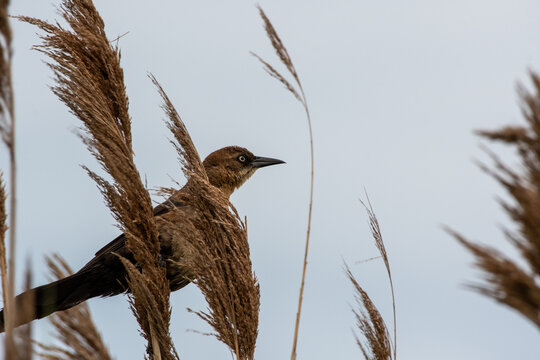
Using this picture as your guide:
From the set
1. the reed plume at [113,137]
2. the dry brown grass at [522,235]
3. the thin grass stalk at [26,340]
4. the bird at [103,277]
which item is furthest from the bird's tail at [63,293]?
the dry brown grass at [522,235]

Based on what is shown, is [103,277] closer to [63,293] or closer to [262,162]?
[63,293]

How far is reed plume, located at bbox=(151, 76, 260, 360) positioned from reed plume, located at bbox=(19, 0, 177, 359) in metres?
0.20

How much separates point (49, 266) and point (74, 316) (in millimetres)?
424

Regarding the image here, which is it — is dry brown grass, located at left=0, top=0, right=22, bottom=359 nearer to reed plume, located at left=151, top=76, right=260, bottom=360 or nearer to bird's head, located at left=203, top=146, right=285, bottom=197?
reed plume, located at left=151, top=76, right=260, bottom=360

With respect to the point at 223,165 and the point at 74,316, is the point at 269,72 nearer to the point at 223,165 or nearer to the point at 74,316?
the point at 74,316

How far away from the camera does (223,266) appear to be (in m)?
2.65

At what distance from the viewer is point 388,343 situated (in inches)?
105

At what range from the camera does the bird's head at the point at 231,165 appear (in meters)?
5.77

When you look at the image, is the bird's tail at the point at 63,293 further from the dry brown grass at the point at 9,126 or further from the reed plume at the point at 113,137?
the dry brown grass at the point at 9,126

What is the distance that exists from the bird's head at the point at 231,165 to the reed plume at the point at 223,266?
2874 millimetres

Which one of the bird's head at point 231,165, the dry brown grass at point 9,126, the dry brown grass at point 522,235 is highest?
the bird's head at point 231,165

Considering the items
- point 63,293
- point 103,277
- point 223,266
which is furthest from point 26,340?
point 103,277

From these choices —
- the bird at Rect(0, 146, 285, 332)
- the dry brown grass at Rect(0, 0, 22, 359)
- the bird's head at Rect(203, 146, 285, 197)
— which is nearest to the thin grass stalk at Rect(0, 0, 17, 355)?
Answer: the dry brown grass at Rect(0, 0, 22, 359)

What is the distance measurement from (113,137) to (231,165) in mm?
2980
